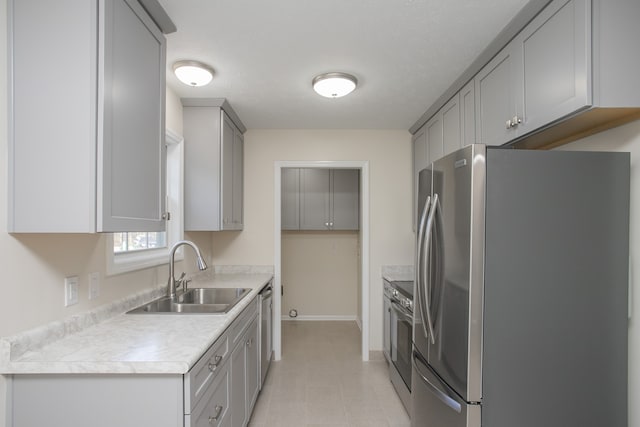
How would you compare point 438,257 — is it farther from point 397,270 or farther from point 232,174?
point 232,174

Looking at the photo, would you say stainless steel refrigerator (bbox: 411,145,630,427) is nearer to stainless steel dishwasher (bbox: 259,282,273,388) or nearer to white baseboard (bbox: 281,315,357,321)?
stainless steel dishwasher (bbox: 259,282,273,388)

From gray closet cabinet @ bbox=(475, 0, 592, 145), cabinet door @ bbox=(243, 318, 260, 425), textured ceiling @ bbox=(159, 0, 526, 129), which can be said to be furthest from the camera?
cabinet door @ bbox=(243, 318, 260, 425)

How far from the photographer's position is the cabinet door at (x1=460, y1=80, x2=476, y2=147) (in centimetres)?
215

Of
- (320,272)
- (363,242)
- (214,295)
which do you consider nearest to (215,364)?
(214,295)

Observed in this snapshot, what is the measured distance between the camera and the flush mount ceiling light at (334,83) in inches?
88.6

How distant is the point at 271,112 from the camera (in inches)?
121

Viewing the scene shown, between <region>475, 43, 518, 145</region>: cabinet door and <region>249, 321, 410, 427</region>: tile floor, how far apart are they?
2.02 meters

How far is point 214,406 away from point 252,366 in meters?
0.89

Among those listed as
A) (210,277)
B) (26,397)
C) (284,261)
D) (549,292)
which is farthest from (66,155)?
(284,261)

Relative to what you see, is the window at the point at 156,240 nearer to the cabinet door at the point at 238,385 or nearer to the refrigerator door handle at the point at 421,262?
the cabinet door at the point at 238,385

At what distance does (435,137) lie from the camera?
2867 mm

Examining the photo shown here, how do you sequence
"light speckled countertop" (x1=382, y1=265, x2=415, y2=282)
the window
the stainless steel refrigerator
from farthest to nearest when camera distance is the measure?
"light speckled countertop" (x1=382, y1=265, x2=415, y2=282) < the window < the stainless steel refrigerator

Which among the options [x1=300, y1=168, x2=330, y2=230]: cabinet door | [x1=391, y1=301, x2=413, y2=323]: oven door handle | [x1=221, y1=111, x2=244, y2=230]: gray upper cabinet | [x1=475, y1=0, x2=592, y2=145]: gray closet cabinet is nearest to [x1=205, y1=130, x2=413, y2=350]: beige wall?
[x1=221, y1=111, x2=244, y2=230]: gray upper cabinet

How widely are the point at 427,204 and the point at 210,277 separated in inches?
90.4
